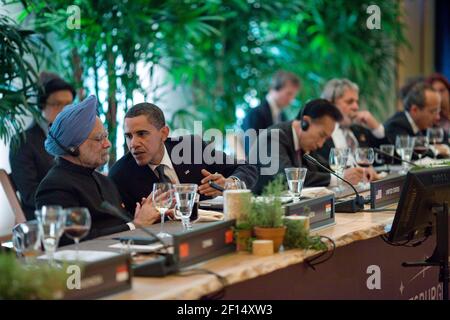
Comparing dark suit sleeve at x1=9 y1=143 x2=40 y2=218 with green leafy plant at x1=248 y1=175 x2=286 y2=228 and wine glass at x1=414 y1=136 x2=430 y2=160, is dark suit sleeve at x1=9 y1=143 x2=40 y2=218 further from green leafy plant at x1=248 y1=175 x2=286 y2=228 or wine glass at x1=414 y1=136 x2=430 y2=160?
wine glass at x1=414 y1=136 x2=430 y2=160

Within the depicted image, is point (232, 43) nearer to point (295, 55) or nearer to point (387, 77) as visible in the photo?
point (295, 55)

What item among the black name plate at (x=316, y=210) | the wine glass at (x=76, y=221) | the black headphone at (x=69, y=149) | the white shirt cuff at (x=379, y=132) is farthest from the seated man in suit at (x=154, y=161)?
the white shirt cuff at (x=379, y=132)

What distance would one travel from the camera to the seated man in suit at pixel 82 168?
3621 millimetres

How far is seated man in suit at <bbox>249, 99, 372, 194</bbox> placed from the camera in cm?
509

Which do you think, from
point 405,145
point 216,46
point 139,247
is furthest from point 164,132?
point 216,46

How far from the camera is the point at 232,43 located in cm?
768

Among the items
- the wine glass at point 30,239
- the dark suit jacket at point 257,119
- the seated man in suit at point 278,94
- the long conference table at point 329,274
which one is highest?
the seated man in suit at point 278,94

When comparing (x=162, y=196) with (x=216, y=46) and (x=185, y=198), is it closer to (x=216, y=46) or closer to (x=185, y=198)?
(x=185, y=198)

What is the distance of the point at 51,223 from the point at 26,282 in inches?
16.0

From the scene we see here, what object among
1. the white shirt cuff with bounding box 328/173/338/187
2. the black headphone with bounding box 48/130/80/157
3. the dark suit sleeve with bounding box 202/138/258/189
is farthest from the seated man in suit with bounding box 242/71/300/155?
the black headphone with bounding box 48/130/80/157

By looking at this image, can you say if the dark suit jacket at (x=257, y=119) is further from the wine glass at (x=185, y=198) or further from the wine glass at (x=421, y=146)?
the wine glass at (x=185, y=198)

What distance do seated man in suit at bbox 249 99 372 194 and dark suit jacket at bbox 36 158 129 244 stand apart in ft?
4.97

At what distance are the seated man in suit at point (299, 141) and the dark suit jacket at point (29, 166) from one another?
1.19 metres

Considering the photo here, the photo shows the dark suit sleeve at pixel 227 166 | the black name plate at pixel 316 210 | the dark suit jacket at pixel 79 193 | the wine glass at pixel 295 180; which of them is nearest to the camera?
the black name plate at pixel 316 210
